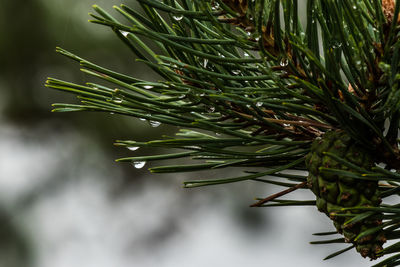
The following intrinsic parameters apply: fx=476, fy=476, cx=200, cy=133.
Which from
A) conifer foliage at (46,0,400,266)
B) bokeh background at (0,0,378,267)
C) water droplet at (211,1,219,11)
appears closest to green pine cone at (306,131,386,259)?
conifer foliage at (46,0,400,266)

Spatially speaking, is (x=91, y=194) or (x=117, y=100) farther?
(x=91, y=194)

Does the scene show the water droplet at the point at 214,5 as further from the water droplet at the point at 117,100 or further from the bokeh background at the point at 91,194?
the bokeh background at the point at 91,194

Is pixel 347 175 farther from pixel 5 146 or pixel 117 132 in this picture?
pixel 5 146

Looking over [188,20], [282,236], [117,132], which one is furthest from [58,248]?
[188,20]

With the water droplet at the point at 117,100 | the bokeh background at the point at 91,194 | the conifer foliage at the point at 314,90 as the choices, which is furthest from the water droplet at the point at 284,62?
the bokeh background at the point at 91,194

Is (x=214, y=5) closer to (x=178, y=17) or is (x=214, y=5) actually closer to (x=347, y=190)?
(x=178, y=17)

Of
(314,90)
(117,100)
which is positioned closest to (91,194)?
(117,100)

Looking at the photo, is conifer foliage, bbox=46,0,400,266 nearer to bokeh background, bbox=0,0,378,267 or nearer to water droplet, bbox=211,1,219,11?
water droplet, bbox=211,1,219,11
